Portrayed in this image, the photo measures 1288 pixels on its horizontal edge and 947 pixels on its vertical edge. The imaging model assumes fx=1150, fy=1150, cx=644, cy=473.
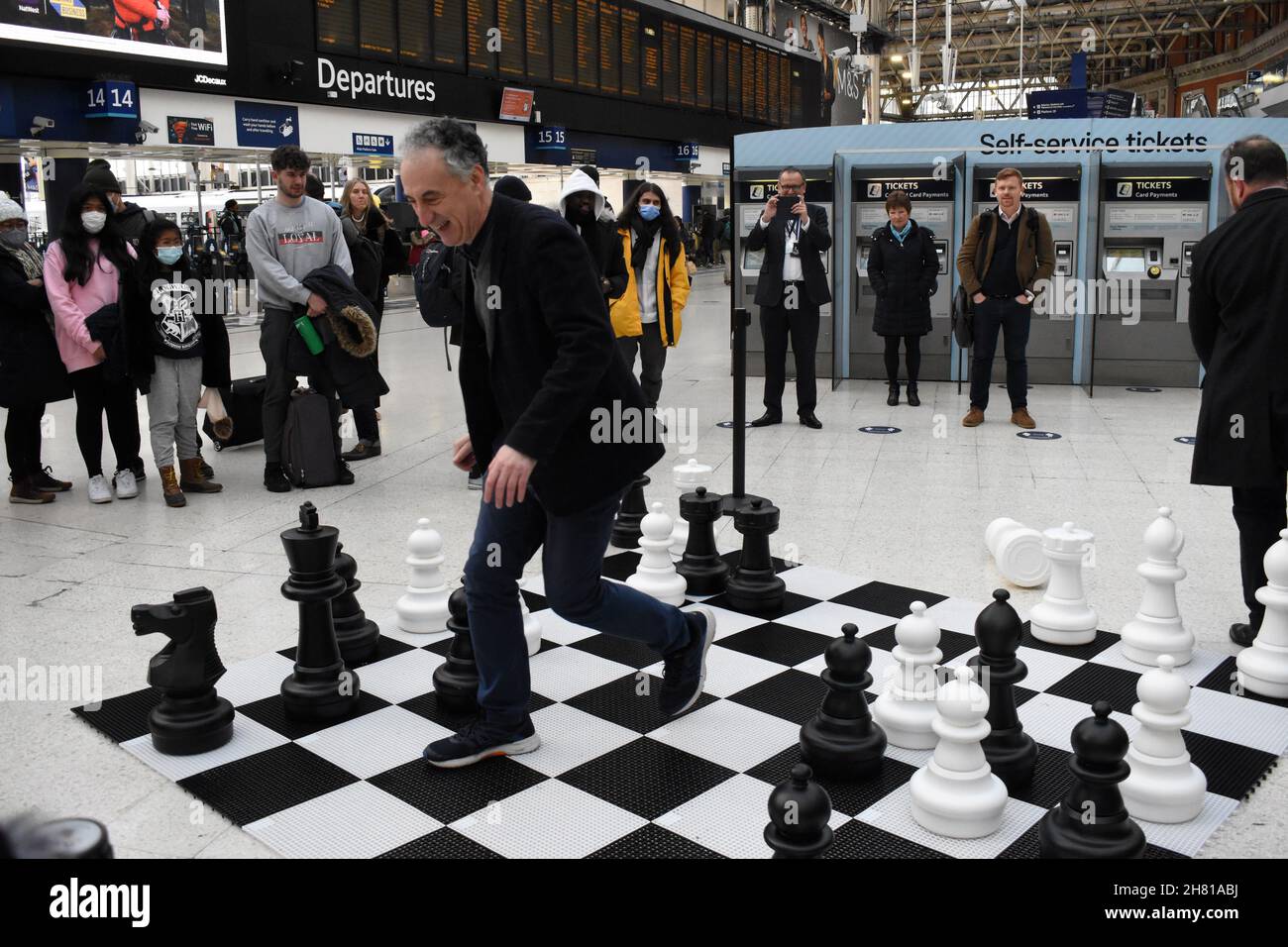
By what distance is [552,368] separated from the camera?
2346 mm

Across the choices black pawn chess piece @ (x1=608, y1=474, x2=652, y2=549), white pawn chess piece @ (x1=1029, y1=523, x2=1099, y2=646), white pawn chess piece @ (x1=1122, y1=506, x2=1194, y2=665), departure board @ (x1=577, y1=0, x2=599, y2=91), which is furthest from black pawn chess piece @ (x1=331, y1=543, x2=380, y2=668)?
departure board @ (x1=577, y1=0, x2=599, y2=91)

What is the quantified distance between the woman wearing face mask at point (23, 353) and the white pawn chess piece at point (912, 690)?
4194 millimetres

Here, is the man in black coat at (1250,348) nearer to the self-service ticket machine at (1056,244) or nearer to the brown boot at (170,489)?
the brown boot at (170,489)

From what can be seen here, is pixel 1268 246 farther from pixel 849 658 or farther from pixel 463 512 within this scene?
pixel 463 512

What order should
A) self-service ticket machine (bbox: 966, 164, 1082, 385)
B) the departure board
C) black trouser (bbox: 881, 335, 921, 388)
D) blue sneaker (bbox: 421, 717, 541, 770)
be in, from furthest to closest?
the departure board < self-service ticket machine (bbox: 966, 164, 1082, 385) < black trouser (bbox: 881, 335, 921, 388) < blue sneaker (bbox: 421, 717, 541, 770)

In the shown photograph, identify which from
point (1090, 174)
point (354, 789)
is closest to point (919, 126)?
point (1090, 174)

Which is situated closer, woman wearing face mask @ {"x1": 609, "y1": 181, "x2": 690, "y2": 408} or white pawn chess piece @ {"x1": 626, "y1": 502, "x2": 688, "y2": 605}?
white pawn chess piece @ {"x1": 626, "y1": 502, "x2": 688, "y2": 605}

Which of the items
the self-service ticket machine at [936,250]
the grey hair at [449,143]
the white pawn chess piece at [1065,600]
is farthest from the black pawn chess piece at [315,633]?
the self-service ticket machine at [936,250]

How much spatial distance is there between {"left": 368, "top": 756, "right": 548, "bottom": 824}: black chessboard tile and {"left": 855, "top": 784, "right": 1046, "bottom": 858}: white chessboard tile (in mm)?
726

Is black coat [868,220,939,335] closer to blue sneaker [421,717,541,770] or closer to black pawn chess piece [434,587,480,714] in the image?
black pawn chess piece [434,587,480,714]

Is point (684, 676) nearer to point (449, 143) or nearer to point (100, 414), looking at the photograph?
point (449, 143)

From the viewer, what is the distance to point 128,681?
3.14 meters

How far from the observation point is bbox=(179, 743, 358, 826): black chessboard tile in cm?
241

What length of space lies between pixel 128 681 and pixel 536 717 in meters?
1.18
